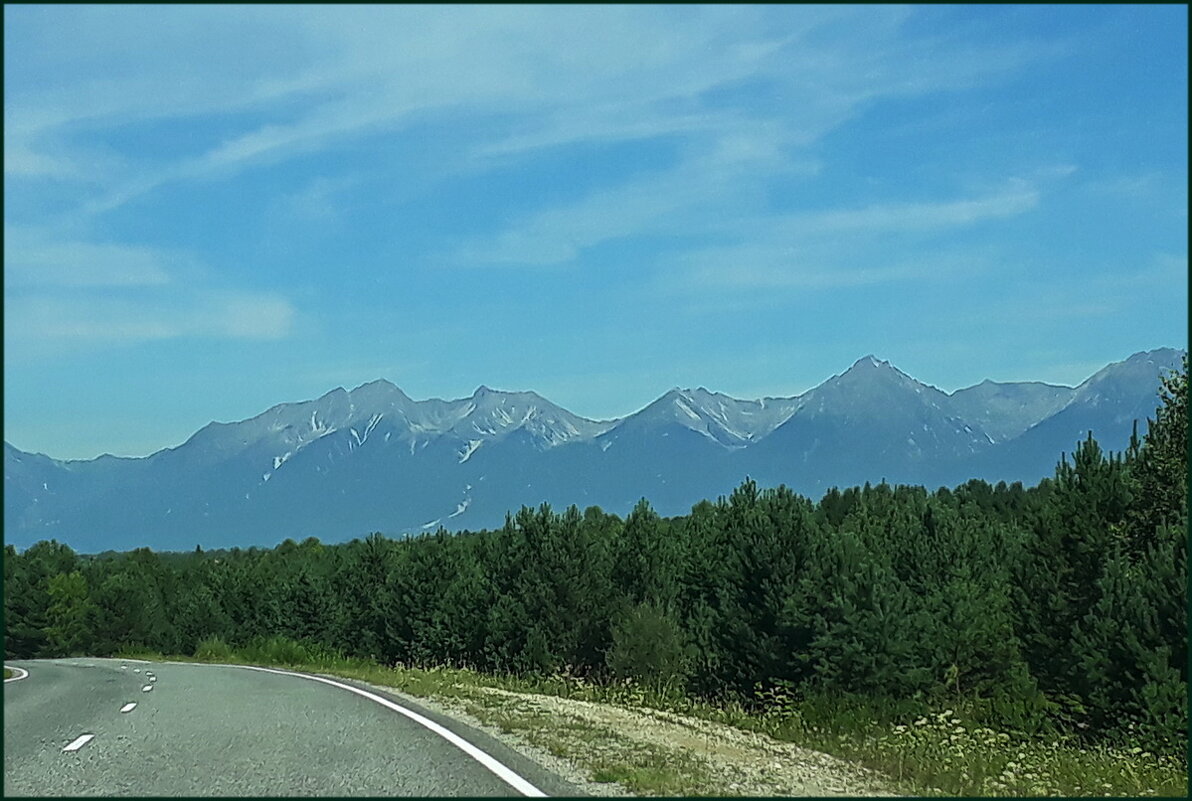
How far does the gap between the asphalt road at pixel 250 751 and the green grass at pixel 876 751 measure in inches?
38.8

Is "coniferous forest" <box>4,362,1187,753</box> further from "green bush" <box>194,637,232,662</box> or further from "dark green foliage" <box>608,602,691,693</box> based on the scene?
"green bush" <box>194,637,232,662</box>

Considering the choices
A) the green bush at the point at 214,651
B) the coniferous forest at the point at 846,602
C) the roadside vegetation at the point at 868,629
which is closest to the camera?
the roadside vegetation at the point at 868,629

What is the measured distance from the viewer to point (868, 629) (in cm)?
3278

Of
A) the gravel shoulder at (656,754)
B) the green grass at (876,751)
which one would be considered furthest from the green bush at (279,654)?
the gravel shoulder at (656,754)

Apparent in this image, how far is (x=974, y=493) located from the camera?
5359 inches

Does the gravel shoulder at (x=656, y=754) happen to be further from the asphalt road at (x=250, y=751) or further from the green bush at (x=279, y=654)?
the green bush at (x=279, y=654)

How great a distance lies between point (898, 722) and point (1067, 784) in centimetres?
1053

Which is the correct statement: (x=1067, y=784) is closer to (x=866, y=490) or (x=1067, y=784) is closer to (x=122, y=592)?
(x=866, y=490)

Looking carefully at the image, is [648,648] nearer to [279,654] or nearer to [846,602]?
[279,654]

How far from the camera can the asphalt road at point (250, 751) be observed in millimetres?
11062

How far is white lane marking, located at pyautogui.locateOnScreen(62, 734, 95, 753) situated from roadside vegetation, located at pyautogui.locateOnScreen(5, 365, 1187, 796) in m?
5.87

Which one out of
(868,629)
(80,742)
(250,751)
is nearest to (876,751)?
(250,751)

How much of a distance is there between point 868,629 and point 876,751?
1773 cm

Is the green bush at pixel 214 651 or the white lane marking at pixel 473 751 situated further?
the green bush at pixel 214 651
